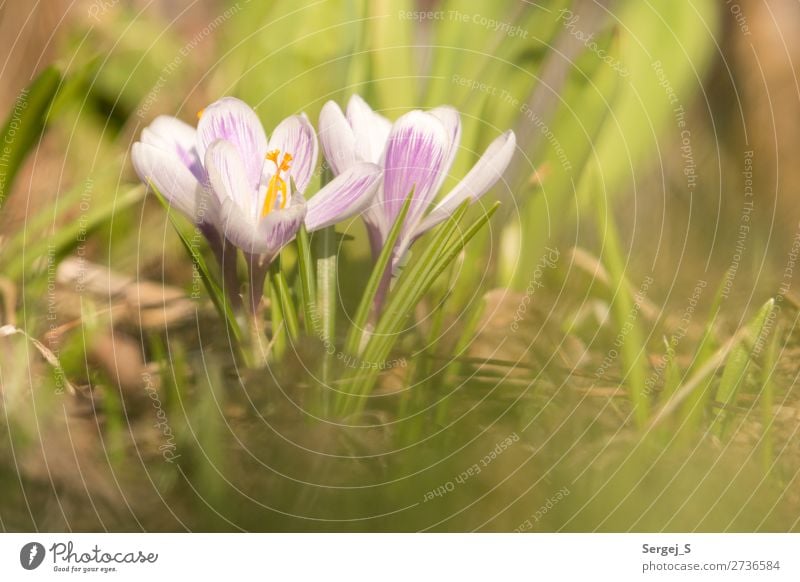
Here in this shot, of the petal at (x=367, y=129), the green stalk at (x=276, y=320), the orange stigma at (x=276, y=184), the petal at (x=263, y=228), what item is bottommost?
the green stalk at (x=276, y=320)

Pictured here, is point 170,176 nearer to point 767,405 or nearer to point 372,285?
point 372,285

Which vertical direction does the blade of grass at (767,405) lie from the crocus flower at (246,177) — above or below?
below

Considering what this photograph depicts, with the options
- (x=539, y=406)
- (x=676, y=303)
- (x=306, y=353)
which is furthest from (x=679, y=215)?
(x=306, y=353)

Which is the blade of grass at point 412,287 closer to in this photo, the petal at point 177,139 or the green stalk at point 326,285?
the green stalk at point 326,285
